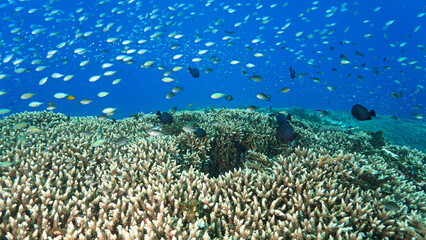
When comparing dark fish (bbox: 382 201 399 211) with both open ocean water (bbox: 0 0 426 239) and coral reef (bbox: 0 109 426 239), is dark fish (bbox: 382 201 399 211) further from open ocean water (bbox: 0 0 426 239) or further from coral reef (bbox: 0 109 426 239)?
open ocean water (bbox: 0 0 426 239)

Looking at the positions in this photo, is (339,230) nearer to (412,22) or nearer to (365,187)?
(365,187)

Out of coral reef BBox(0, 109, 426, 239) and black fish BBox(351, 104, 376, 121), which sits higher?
coral reef BBox(0, 109, 426, 239)

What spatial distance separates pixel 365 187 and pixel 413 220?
2.70ft

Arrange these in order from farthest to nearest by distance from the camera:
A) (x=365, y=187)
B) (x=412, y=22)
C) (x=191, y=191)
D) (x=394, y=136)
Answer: (x=412, y=22) < (x=394, y=136) < (x=365, y=187) < (x=191, y=191)

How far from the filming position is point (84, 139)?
17.6 ft

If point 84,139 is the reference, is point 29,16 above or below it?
above

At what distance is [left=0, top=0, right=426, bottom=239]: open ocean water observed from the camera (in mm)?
6449

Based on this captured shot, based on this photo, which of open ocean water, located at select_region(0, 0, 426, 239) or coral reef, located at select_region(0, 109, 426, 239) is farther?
open ocean water, located at select_region(0, 0, 426, 239)

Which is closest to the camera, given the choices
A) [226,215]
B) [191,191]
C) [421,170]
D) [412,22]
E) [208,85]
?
[226,215]

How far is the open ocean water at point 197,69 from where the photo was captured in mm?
6449

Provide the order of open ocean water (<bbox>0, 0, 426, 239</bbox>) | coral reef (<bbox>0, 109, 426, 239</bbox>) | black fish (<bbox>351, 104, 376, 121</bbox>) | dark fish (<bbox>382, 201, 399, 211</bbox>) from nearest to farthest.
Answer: coral reef (<bbox>0, 109, 426, 239</bbox>) → dark fish (<bbox>382, 201, 399, 211</bbox>) → black fish (<bbox>351, 104, 376, 121</bbox>) → open ocean water (<bbox>0, 0, 426, 239</bbox>)

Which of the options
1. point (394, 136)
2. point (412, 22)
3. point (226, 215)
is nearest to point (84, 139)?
point (226, 215)

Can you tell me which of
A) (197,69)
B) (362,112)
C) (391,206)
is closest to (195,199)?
(391,206)

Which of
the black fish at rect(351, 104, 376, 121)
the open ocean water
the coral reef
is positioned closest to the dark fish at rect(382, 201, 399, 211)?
the coral reef
